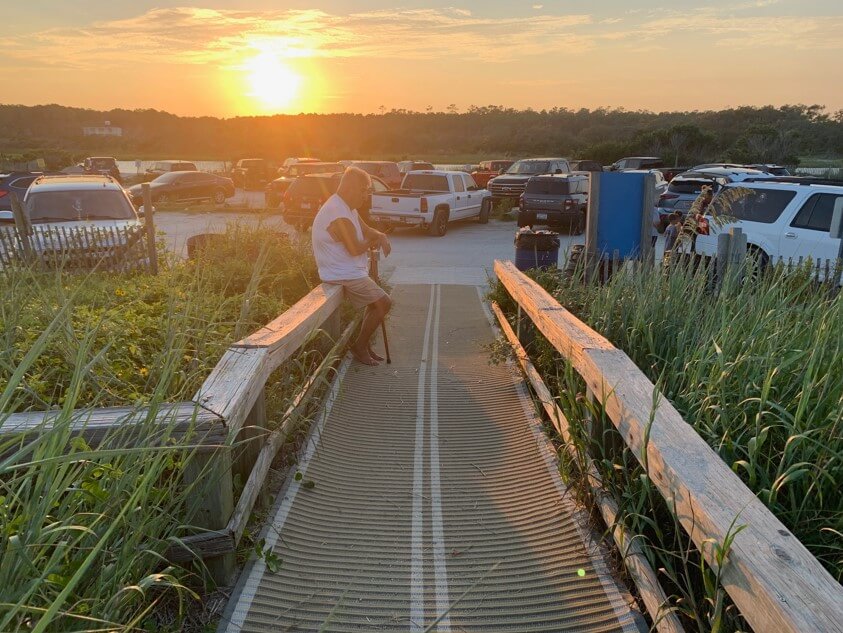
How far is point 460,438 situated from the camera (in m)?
4.94

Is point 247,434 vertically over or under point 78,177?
under

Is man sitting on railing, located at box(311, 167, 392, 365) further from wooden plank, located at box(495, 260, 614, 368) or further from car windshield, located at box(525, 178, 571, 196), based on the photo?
car windshield, located at box(525, 178, 571, 196)

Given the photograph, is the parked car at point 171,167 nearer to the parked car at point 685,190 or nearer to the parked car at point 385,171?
the parked car at point 385,171

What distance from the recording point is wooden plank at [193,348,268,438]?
300 cm

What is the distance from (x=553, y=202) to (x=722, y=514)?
675 inches

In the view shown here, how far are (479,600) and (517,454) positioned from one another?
64.5 inches

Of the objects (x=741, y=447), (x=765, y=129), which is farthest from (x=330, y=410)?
(x=765, y=129)

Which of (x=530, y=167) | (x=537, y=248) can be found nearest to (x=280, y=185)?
(x=530, y=167)

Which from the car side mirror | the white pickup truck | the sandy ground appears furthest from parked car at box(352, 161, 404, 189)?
the car side mirror

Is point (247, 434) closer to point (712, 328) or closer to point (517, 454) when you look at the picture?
point (517, 454)

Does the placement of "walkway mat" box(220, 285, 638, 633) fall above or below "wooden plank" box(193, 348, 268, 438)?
below

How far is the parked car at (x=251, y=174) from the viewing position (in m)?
38.3

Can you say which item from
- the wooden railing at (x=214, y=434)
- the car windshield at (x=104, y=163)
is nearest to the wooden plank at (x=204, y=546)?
the wooden railing at (x=214, y=434)

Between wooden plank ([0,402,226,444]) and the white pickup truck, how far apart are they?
50.1ft
